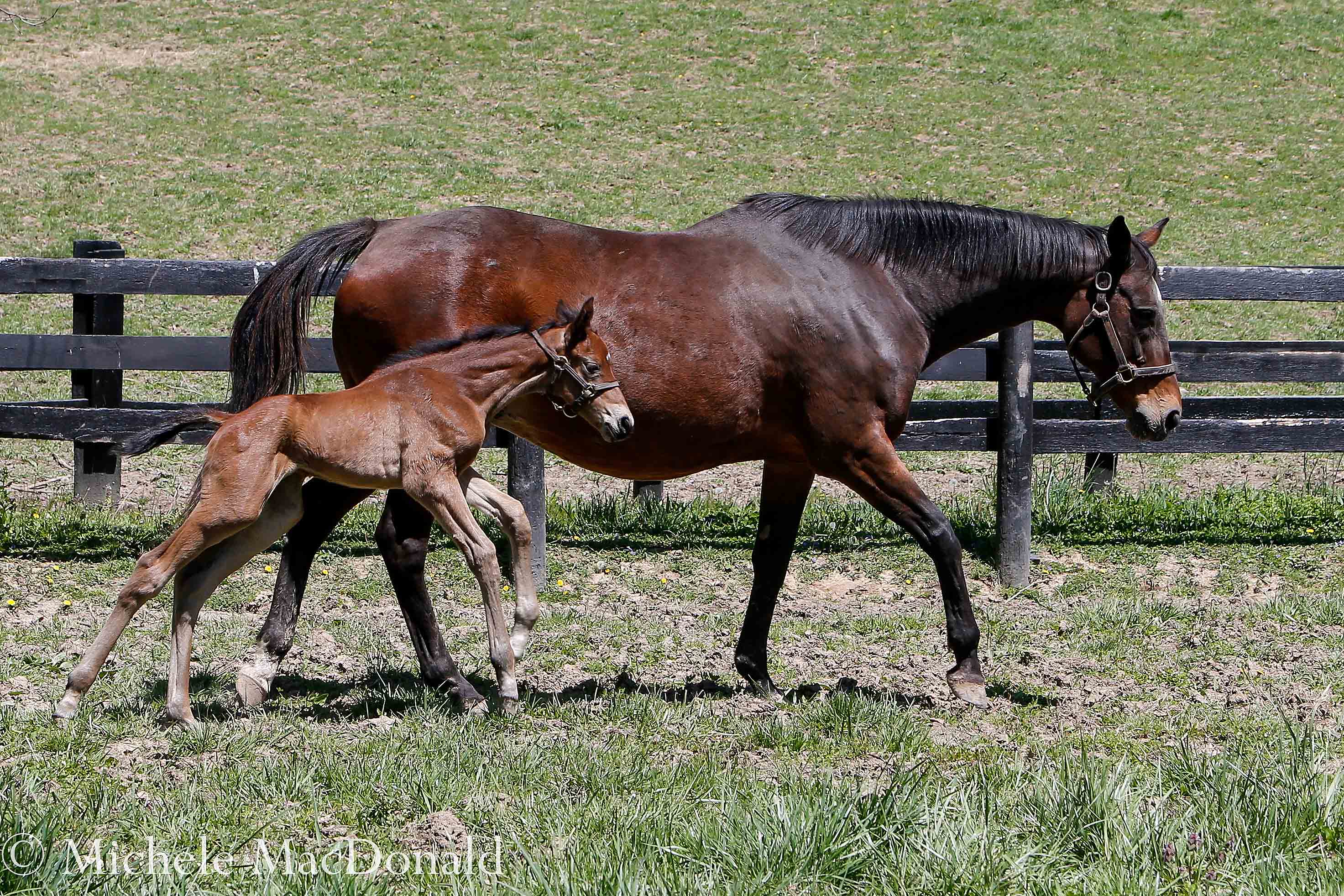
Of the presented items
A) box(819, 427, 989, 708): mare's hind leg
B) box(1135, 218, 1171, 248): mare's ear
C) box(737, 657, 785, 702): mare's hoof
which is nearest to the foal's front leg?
box(737, 657, 785, 702): mare's hoof

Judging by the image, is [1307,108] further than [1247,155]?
Yes

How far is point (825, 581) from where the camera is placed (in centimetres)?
770

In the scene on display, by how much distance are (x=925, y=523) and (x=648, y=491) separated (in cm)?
351

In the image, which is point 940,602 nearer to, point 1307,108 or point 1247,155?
point 1247,155

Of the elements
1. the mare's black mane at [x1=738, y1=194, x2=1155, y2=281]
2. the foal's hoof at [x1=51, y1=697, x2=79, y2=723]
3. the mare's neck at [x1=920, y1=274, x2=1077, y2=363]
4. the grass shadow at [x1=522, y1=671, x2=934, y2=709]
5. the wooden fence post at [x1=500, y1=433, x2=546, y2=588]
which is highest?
the mare's black mane at [x1=738, y1=194, x2=1155, y2=281]

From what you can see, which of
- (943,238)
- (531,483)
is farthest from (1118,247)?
(531,483)

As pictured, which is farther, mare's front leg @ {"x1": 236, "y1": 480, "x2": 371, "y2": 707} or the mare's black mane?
the mare's black mane

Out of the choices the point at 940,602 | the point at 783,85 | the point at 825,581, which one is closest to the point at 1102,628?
the point at 940,602

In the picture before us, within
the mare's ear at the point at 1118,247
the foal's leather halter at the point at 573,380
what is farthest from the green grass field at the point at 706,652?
the mare's ear at the point at 1118,247

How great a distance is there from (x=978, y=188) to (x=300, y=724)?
53.6 feet

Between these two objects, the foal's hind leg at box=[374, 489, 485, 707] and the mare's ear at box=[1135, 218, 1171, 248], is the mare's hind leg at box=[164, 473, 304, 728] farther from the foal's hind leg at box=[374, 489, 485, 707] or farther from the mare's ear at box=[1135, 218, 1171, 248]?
the mare's ear at box=[1135, 218, 1171, 248]

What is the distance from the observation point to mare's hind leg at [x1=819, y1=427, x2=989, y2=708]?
5.41 m

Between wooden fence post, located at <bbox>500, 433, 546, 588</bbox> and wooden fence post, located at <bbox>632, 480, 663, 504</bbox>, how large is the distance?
1.23m

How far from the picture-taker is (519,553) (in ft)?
17.5
